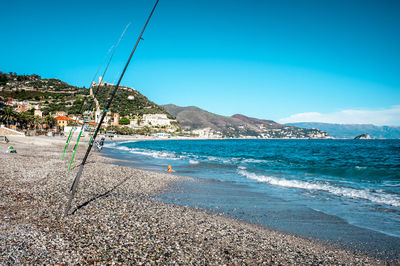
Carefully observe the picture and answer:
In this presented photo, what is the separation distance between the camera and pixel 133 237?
5090 millimetres

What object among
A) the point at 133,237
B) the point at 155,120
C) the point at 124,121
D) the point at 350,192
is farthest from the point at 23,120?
the point at 155,120

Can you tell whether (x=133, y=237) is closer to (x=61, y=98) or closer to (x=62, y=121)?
(x=62, y=121)

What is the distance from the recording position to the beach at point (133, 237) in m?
4.27

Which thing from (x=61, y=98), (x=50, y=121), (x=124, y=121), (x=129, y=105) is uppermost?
(x=61, y=98)

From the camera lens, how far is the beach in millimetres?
4266

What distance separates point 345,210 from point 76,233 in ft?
29.0

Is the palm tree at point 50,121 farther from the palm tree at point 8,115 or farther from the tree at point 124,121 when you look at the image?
the tree at point 124,121

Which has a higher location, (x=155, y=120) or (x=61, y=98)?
(x=61, y=98)

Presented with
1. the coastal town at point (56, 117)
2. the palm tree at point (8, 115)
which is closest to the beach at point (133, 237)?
the coastal town at point (56, 117)

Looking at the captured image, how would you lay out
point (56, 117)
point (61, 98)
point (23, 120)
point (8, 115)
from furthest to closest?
point (61, 98), point (56, 117), point (23, 120), point (8, 115)

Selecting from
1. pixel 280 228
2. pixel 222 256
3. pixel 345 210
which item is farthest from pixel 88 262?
pixel 345 210

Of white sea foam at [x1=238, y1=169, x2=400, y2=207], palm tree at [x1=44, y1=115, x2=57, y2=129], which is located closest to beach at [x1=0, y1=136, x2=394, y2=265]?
white sea foam at [x1=238, y1=169, x2=400, y2=207]

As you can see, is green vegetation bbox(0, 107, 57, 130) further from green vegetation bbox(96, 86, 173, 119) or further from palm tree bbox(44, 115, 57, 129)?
green vegetation bbox(96, 86, 173, 119)

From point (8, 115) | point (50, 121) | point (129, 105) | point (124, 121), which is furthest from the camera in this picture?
point (129, 105)
